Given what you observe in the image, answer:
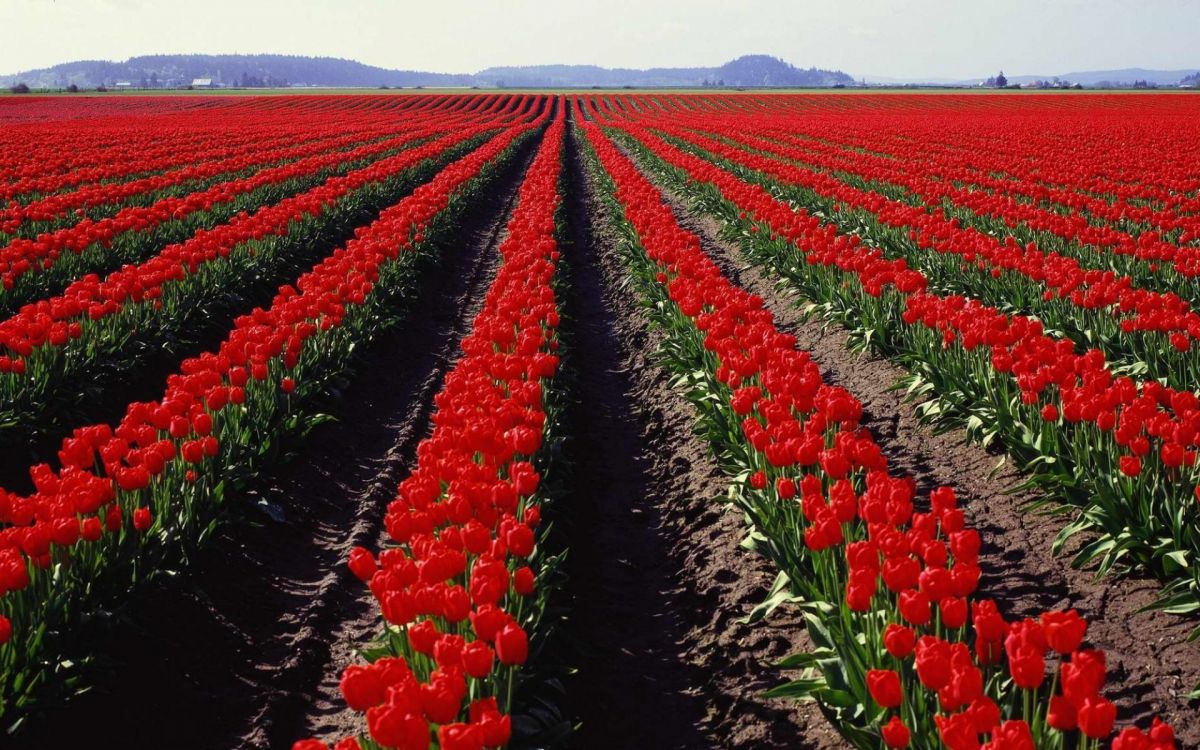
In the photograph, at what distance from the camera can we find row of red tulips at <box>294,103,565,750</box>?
2.70 metres

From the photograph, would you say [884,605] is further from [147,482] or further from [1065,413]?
[147,482]

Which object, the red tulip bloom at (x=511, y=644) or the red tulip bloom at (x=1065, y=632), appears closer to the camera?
the red tulip bloom at (x=1065, y=632)

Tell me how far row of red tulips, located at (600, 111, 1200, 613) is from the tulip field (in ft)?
0.09

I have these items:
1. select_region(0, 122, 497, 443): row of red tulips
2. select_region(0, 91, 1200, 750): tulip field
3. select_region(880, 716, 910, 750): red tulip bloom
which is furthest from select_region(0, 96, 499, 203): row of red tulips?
select_region(880, 716, 910, 750): red tulip bloom

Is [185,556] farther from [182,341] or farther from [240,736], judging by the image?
[182,341]

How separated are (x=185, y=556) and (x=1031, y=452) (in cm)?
482

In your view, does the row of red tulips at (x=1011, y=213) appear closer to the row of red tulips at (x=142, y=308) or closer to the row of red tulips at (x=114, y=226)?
the row of red tulips at (x=142, y=308)

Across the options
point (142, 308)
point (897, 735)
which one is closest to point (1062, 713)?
point (897, 735)

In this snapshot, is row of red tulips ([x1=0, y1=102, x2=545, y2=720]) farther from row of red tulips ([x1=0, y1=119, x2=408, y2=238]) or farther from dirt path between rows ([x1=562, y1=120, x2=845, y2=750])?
row of red tulips ([x1=0, y1=119, x2=408, y2=238])

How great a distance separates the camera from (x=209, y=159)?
26156 millimetres

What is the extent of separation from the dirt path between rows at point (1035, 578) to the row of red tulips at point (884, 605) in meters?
0.22

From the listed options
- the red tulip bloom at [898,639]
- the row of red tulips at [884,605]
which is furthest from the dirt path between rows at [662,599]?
the red tulip bloom at [898,639]

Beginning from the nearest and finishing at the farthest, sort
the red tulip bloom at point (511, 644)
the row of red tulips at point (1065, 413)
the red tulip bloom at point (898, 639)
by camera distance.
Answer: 1. the red tulip bloom at point (898, 639)
2. the red tulip bloom at point (511, 644)
3. the row of red tulips at point (1065, 413)

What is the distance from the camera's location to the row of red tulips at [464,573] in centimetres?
270
